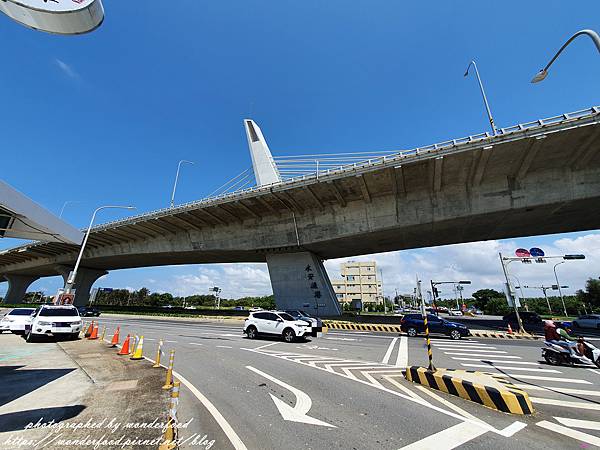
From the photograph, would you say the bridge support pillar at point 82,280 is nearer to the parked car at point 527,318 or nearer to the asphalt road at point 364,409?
the asphalt road at point 364,409

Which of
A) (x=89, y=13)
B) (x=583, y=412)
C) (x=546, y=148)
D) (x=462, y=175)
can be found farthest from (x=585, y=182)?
(x=89, y=13)

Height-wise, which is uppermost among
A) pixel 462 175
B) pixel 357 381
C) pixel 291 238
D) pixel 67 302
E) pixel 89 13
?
pixel 462 175

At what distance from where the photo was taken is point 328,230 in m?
28.7

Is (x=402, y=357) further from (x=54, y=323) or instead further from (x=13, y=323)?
(x=13, y=323)

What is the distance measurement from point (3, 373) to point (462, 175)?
27.5 m

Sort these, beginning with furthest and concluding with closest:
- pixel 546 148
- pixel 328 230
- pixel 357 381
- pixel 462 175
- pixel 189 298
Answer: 1. pixel 189 298
2. pixel 328 230
3. pixel 462 175
4. pixel 546 148
5. pixel 357 381

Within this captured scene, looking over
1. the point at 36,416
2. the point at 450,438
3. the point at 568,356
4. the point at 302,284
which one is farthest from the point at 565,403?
the point at 302,284

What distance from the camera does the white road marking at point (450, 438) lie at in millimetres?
4059

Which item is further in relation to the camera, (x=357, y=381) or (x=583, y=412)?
(x=357, y=381)

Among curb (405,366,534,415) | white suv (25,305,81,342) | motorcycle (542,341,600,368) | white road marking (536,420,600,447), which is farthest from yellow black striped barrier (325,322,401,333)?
white road marking (536,420,600,447)

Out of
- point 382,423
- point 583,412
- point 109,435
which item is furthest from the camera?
point 583,412

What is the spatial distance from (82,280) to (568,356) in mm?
75468

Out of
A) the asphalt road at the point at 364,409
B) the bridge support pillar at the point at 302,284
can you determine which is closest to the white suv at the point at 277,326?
the asphalt road at the point at 364,409

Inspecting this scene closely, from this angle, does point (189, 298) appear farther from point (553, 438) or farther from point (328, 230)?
point (553, 438)
